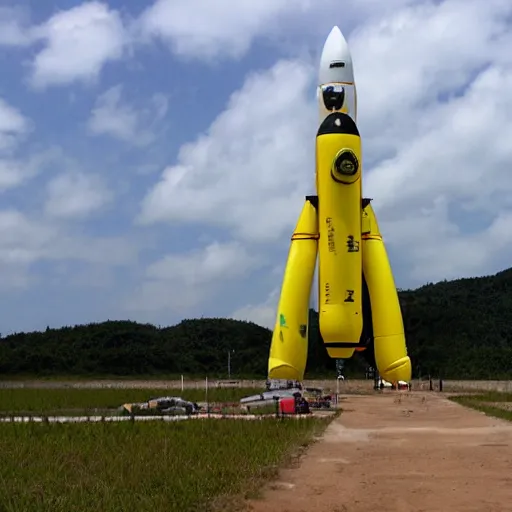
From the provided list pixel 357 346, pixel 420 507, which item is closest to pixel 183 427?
pixel 420 507

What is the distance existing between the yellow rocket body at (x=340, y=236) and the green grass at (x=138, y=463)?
321 inches

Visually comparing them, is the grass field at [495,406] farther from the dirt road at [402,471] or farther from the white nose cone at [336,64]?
the white nose cone at [336,64]

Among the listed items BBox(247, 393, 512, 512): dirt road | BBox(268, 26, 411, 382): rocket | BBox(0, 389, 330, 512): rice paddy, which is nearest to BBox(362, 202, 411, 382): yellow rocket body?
BBox(268, 26, 411, 382): rocket

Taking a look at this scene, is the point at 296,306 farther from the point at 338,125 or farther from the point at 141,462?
the point at 141,462

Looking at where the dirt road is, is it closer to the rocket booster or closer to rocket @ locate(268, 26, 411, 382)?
the rocket booster

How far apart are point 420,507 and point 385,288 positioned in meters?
18.5

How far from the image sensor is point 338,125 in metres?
24.9

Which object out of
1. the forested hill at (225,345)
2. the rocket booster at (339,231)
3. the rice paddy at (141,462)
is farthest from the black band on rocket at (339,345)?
the forested hill at (225,345)

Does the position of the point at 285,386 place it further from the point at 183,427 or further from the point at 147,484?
the point at 147,484

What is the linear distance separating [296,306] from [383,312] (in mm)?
2885

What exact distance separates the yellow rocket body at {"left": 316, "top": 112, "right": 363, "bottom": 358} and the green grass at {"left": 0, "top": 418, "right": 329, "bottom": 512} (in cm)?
815

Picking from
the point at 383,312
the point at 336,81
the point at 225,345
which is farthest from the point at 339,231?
the point at 225,345

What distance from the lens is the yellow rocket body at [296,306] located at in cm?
2570

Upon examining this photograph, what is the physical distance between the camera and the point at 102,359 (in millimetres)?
65500
